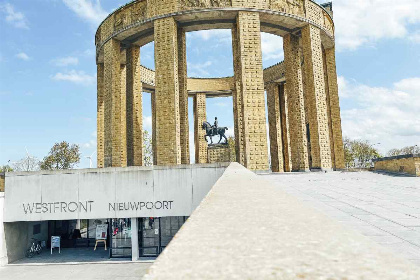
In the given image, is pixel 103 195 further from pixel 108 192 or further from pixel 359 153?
pixel 359 153

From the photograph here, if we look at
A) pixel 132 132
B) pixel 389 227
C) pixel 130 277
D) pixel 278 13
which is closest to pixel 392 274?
pixel 389 227

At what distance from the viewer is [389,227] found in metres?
3.20

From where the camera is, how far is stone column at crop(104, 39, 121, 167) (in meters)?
19.8

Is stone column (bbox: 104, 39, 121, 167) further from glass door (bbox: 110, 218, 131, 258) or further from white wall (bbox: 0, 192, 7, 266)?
white wall (bbox: 0, 192, 7, 266)

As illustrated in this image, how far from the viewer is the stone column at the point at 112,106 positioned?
19797mm

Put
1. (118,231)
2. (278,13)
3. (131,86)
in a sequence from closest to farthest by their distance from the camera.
Result: (118,231)
(278,13)
(131,86)

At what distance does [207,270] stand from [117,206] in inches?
535

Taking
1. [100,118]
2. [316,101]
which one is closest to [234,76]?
[316,101]

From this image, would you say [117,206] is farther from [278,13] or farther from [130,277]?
[278,13]

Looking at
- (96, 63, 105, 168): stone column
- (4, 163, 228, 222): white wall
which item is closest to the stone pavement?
(4, 163, 228, 222): white wall

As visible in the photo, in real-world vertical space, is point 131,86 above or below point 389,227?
above

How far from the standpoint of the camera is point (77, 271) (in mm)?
12531

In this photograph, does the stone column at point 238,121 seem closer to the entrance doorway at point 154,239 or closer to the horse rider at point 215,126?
the horse rider at point 215,126

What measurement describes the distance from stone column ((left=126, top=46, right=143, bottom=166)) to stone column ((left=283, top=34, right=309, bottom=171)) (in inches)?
439
